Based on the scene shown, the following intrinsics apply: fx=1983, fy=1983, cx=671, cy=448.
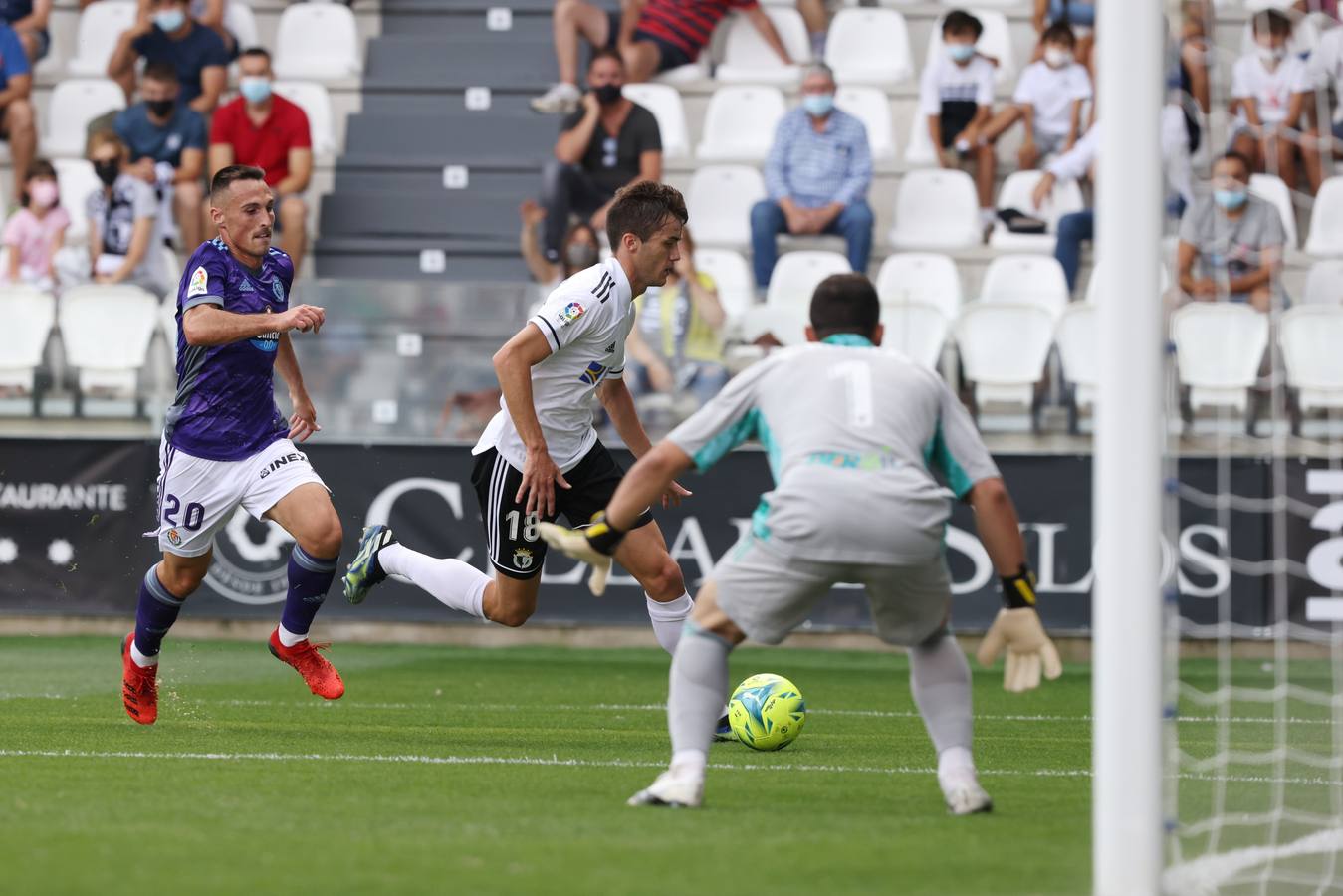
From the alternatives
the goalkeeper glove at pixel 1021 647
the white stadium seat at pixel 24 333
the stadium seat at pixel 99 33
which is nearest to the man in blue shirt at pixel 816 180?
the white stadium seat at pixel 24 333

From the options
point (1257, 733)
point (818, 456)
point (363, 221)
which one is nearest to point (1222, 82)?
point (1257, 733)

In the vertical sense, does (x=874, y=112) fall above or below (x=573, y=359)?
above

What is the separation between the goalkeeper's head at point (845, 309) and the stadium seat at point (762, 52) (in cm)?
1255

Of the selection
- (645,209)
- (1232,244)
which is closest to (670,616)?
(645,209)

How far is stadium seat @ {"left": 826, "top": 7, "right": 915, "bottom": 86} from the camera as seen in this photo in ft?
59.1

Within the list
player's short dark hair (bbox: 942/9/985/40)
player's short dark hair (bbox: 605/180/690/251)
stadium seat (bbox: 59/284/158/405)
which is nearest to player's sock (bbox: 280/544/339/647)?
player's short dark hair (bbox: 605/180/690/251)

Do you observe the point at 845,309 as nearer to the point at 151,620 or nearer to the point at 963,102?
the point at 151,620

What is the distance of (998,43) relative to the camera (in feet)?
57.8

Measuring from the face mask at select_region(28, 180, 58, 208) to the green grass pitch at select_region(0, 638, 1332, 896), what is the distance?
6.38 metres

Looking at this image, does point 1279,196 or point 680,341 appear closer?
point 1279,196

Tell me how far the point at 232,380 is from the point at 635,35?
10370mm

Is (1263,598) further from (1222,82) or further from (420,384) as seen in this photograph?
(420,384)

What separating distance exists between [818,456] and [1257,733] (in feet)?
14.3

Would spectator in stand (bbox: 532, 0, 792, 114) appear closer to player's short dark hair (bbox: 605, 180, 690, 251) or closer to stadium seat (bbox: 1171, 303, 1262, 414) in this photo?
stadium seat (bbox: 1171, 303, 1262, 414)
